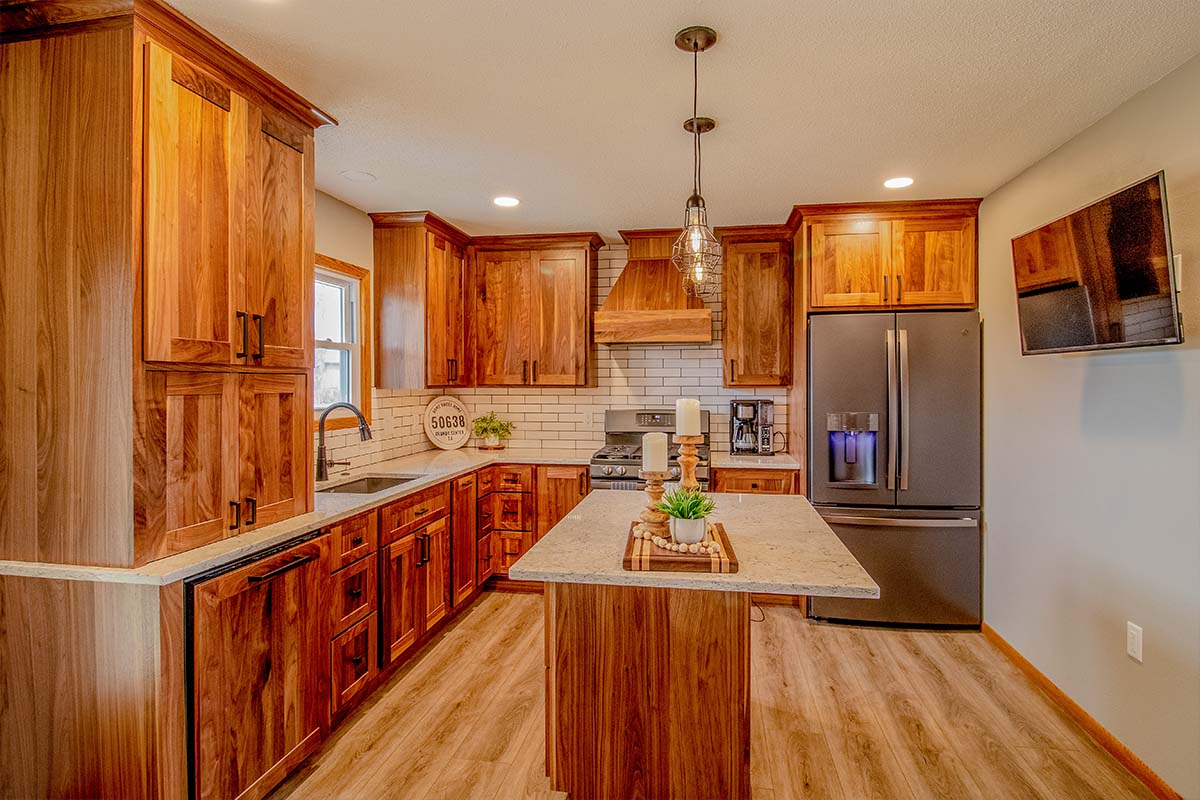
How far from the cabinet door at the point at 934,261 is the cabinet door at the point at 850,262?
0.25 feet

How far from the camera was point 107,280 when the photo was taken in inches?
66.6

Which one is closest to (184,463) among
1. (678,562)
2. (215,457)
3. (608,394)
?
(215,457)

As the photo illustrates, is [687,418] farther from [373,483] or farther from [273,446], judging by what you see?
[373,483]

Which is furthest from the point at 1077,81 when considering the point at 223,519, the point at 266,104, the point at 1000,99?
the point at 223,519

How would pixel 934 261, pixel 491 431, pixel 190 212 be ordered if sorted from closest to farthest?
pixel 190 212 < pixel 934 261 < pixel 491 431

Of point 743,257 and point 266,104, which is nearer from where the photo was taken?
point 266,104

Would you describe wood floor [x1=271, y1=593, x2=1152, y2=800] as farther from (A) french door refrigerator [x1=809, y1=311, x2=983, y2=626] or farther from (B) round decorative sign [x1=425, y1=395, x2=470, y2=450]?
(B) round decorative sign [x1=425, y1=395, x2=470, y2=450]

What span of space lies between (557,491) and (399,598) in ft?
4.39

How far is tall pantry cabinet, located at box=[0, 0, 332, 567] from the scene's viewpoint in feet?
5.53

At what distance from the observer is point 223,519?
6.55ft

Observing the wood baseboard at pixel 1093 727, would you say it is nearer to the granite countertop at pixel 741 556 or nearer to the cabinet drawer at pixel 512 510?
the granite countertop at pixel 741 556

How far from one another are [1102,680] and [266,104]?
376cm

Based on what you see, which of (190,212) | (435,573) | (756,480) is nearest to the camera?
(190,212)

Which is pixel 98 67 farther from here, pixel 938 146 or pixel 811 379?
pixel 811 379
